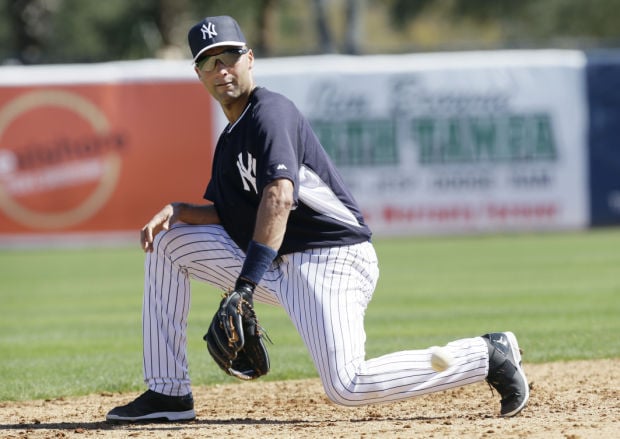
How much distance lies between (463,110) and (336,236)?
12.3 m

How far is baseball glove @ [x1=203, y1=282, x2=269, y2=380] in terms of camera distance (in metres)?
4.38

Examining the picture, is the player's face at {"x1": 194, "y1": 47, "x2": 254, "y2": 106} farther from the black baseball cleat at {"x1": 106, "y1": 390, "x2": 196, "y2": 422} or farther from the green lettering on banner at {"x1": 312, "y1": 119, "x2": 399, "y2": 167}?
the green lettering on banner at {"x1": 312, "y1": 119, "x2": 399, "y2": 167}

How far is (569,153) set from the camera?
656 inches

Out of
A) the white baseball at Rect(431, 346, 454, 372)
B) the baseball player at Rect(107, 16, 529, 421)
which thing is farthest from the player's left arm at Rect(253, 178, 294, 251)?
the white baseball at Rect(431, 346, 454, 372)

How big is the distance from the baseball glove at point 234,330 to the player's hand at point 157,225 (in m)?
0.49

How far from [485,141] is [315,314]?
12367mm

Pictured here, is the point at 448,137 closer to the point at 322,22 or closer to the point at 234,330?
the point at 322,22

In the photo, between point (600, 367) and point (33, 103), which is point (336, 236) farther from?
point (33, 103)

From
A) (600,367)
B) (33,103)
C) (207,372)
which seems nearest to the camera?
(600,367)

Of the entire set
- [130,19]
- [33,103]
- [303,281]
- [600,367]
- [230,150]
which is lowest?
[600,367]

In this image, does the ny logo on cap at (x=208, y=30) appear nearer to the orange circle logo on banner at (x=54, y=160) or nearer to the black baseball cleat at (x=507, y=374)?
the black baseball cleat at (x=507, y=374)

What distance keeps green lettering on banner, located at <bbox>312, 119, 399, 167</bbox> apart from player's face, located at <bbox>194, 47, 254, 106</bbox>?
11.7m

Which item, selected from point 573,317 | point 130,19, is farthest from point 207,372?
point 130,19

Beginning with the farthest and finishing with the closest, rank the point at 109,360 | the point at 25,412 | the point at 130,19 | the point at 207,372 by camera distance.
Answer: the point at 130,19 < the point at 109,360 < the point at 207,372 < the point at 25,412
